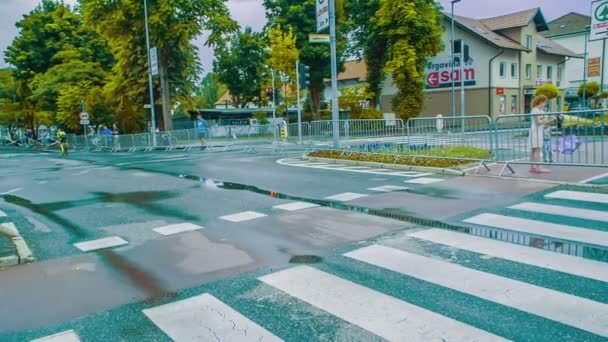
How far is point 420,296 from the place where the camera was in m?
4.05

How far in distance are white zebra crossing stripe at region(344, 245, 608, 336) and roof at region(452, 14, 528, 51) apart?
41.9 metres

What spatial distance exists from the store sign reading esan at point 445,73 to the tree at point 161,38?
21765mm

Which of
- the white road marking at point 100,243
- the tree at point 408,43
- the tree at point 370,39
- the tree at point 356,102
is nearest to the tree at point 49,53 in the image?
the tree at point 356,102

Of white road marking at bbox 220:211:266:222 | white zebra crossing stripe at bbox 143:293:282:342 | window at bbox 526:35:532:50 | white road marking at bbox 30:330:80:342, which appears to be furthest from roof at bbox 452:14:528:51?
white road marking at bbox 30:330:80:342

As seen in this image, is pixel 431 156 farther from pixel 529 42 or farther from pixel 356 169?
pixel 529 42

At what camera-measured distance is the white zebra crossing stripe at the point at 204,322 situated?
136 inches

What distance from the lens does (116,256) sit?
18.6 feet

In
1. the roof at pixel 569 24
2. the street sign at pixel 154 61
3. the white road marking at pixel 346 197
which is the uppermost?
the roof at pixel 569 24

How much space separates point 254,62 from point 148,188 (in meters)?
54.5

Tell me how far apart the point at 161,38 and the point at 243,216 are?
29.9 meters

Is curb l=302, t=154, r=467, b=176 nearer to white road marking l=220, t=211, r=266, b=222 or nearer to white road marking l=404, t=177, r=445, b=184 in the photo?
white road marking l=404, t=177, r=445, b=184

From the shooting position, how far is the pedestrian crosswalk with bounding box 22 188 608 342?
3451 mm

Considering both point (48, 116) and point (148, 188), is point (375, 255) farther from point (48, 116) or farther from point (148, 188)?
point (48, 116)

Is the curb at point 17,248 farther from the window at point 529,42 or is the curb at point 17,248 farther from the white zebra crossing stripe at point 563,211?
the window at point 529,42
